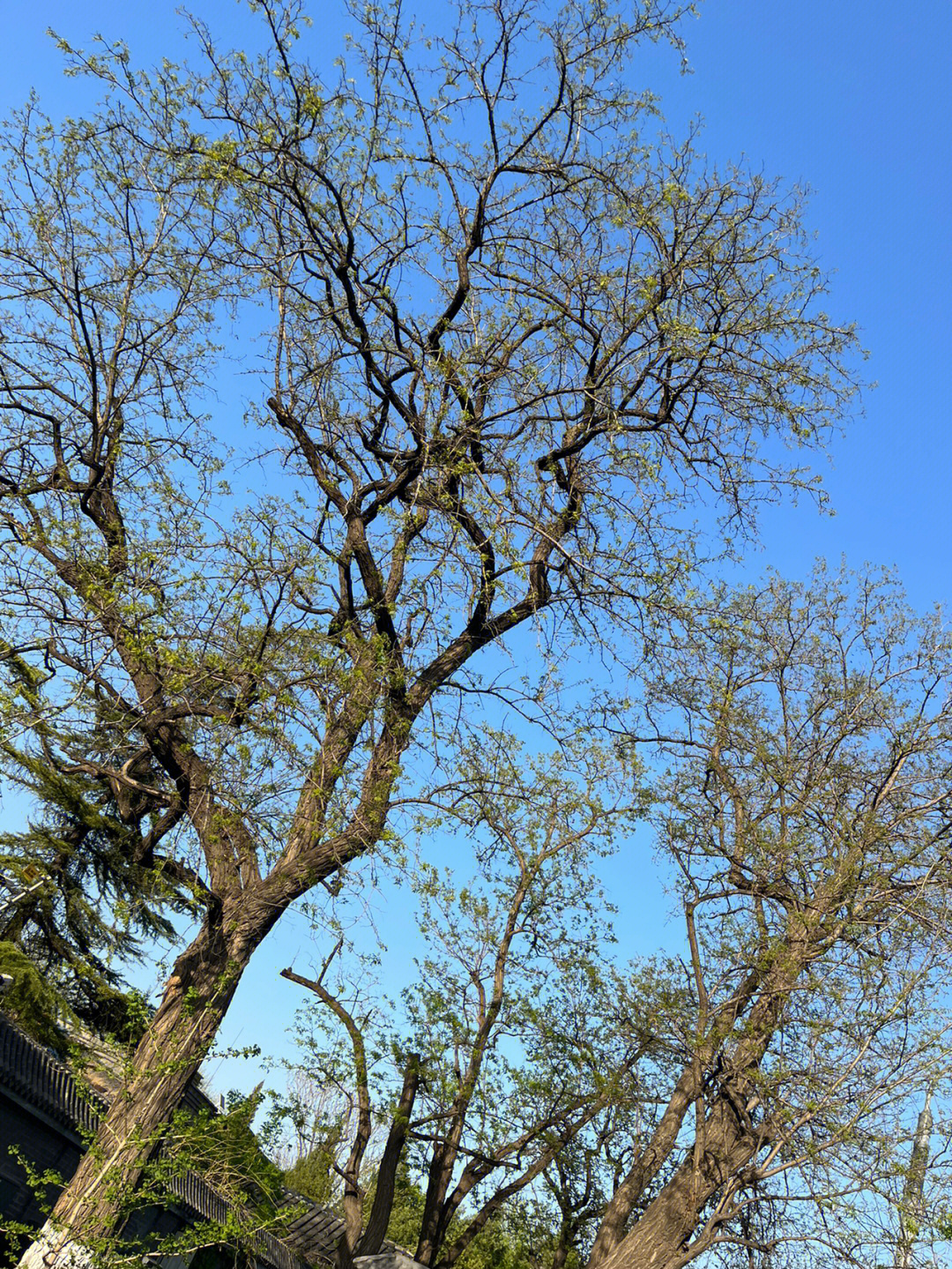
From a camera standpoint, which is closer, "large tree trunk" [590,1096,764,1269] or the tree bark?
"large tree trunk" [590,1096,764,1269]

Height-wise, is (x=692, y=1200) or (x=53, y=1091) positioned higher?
(x=692, y=1200)

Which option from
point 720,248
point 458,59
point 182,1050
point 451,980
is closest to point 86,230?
point 458,59

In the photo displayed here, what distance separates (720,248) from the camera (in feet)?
28.8

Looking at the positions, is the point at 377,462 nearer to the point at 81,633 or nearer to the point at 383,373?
the point at 383,373

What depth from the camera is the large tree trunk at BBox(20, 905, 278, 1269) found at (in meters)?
6.02

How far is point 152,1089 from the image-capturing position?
253 inches

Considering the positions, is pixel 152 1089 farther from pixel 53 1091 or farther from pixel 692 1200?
pixel 53 1091

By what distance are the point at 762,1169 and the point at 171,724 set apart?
629 centimetres

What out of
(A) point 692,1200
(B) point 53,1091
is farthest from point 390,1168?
(B) point 53,1091

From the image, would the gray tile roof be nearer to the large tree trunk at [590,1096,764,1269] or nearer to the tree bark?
the tree bark

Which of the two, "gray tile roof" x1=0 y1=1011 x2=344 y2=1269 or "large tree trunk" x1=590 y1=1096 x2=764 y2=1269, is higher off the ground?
"large tree trunk" x1=590 y1=1096 x2=764 y2=1269

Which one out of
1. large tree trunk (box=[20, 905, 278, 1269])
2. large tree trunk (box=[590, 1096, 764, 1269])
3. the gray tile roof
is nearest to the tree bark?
the gray tile roof

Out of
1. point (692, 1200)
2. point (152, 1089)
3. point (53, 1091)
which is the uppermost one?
point (692, 1200)

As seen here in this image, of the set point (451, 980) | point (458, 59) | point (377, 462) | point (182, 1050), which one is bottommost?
point (182, 1050)
